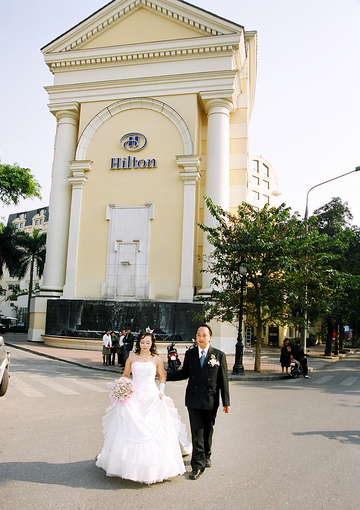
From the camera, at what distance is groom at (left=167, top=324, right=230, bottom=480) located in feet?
16.9

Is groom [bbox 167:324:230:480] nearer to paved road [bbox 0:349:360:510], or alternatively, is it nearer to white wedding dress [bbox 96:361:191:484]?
white wedding dress [bbox 96:361:191:484]

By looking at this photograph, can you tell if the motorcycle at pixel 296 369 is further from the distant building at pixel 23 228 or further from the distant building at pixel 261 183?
the distant building at pixel 23 228

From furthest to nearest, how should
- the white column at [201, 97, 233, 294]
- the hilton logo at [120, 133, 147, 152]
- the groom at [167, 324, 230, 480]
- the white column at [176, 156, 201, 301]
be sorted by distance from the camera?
1. the hilton logo at [120, 133, 147, 152]
2. the white column at [201, 97, 233, 294]
3. the white column at [176, 156, 201, 301]
4. the groom at [167, 324, 230, 480]

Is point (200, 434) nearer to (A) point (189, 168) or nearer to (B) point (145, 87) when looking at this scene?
(A) point (189, 168)

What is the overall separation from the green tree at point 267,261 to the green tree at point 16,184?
13.7 m

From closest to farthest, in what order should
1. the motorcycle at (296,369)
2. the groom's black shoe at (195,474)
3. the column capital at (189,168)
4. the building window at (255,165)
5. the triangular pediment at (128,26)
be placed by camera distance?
1. the groom's black shoe at (195,474)
2. the motorcycle at (296,369)
3. the column capital at (189,168)
4. the triangular pediment at (128,26)
5. the building window at (255,165)

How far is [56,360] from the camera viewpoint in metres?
20.6

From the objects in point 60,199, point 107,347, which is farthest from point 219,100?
point 107,347

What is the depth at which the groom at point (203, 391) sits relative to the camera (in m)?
5.16

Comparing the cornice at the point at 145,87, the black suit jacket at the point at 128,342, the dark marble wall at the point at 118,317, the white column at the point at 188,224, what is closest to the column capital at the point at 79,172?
the cornice at the point at 145,87

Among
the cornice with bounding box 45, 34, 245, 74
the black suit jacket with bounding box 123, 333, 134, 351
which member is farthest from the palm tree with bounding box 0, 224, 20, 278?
the black suit jacket with bounding box 123, 333, 134, 351

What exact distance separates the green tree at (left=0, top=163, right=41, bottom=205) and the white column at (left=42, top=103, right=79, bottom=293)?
1.95 metres

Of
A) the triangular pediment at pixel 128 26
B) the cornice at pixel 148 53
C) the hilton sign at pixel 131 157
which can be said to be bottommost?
the hilton sign at pixel 131 157

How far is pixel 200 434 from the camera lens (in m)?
5.18
